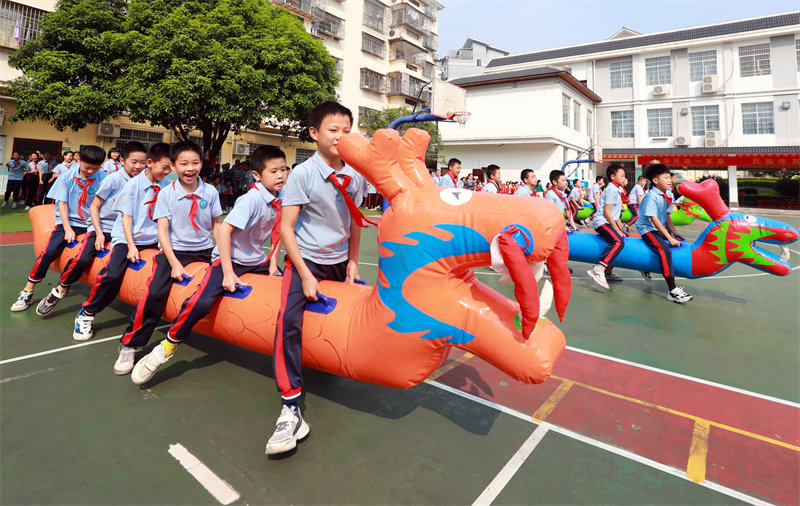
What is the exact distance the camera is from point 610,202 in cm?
644

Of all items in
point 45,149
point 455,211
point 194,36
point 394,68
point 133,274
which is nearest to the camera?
point 455,211

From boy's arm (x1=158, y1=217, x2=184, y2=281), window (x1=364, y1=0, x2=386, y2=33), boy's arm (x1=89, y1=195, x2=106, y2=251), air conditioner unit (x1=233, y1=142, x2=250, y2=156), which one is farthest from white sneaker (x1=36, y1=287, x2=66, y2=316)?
window (x1=364, y1=0, x2=386, y2=33)

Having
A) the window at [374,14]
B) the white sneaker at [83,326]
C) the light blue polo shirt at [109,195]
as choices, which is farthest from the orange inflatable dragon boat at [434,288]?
the window at [374,14]

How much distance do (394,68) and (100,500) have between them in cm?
3389

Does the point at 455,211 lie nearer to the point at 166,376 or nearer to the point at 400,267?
the point at 400,267

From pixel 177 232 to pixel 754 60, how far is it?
37377 mm

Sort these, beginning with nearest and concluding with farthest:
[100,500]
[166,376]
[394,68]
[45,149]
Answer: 1. [100,500]
2. [166,376]
3. [45,149]
4. [394,68]

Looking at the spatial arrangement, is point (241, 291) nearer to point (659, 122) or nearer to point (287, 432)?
point (287, 432)

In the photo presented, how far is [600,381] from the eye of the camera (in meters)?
3.25

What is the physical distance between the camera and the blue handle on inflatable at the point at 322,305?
2580mm

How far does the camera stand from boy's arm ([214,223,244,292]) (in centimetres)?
296

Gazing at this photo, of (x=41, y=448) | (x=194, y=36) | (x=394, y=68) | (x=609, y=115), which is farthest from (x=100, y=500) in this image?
(x=609, y=115)

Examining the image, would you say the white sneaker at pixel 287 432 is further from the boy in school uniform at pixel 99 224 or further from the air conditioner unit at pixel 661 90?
the air conditioner unit at pixel 661 90

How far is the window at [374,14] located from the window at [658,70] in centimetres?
1989
